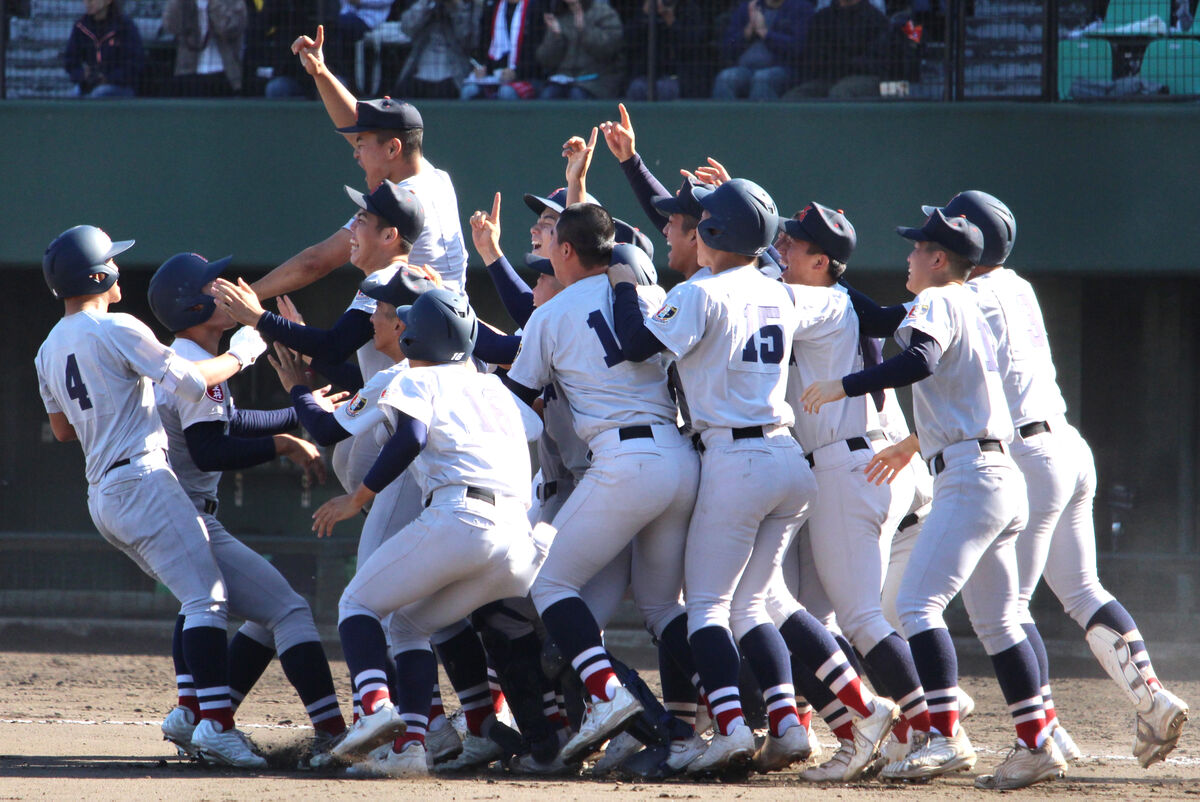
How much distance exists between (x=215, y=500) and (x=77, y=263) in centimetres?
94

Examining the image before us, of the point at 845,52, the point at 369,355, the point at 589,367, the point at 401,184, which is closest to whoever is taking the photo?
the point at 589,367

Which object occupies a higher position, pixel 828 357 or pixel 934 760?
pixel 828 357

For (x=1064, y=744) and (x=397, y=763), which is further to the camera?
(x=1064, y=744)

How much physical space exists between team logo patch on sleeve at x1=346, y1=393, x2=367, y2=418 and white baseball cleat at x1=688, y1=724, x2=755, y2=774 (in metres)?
1.50

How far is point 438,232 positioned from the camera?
17.0 feet

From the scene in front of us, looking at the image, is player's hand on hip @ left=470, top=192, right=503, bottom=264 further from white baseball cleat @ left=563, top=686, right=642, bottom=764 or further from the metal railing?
the metal railing

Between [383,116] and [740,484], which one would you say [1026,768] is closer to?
[740,484]

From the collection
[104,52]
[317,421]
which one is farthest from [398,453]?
[104,52]

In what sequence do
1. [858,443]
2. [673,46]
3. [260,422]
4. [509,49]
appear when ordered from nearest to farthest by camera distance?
[858,443], [260,422], [673,46], [509,49]

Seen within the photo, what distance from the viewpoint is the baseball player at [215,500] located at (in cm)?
470

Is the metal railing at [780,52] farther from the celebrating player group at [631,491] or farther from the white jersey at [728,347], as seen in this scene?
the white jersey at [728,347]

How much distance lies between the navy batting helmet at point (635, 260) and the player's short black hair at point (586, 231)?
0.24ft

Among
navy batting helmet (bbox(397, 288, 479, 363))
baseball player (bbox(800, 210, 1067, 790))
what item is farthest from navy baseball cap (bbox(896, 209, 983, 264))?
navy batting helmet (bbox(397, 288, 479, 363))

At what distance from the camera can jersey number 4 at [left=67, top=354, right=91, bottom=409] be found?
469 cm
